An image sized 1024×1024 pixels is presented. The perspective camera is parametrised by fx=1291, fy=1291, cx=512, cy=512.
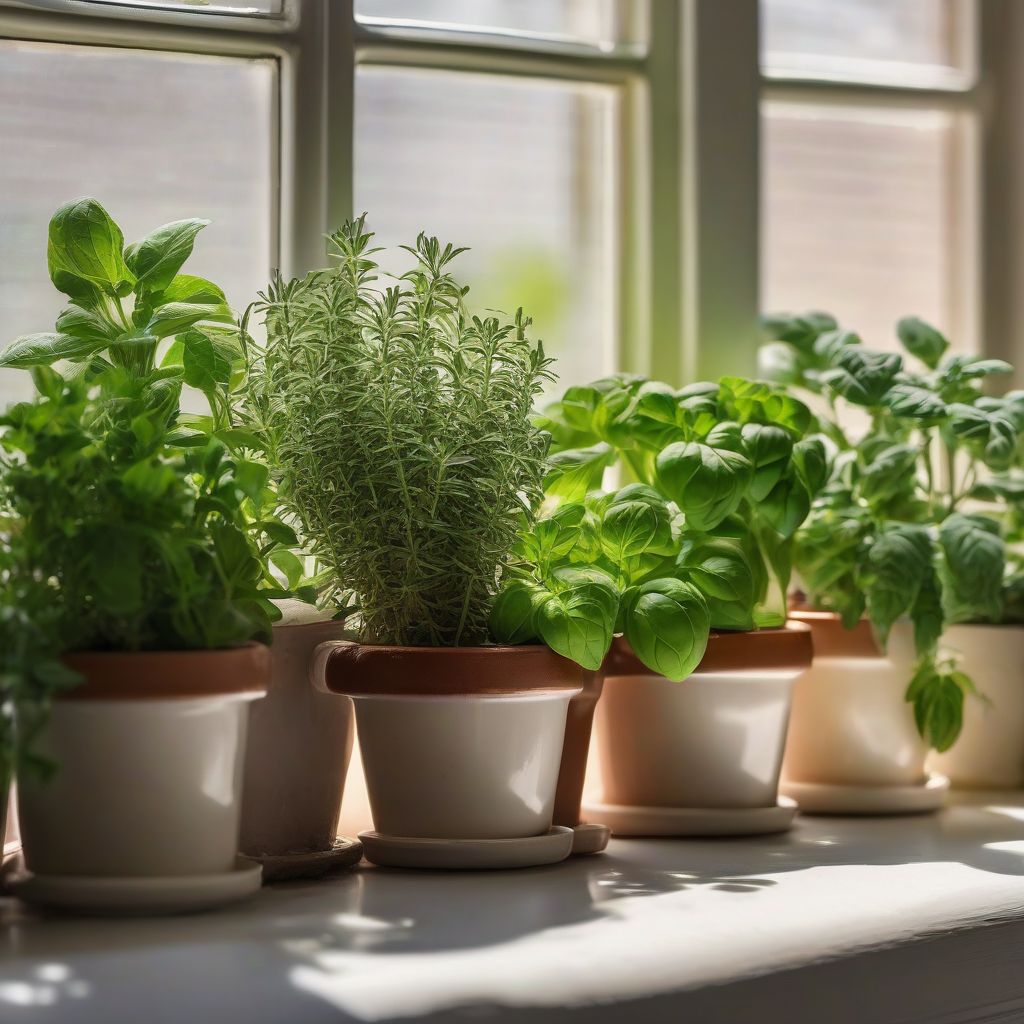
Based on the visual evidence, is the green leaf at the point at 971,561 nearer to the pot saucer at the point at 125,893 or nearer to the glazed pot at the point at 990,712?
the glazed pot at the point at 990,712

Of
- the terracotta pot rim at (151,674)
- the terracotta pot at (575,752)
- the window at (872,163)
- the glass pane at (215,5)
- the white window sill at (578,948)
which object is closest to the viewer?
the white window sill at (578,948)

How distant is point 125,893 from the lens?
0.80 meters

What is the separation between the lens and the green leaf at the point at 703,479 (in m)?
1.07

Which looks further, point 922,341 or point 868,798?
point 922,341

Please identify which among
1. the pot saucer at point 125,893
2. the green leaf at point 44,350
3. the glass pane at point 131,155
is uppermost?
the glass pane at point 131,155

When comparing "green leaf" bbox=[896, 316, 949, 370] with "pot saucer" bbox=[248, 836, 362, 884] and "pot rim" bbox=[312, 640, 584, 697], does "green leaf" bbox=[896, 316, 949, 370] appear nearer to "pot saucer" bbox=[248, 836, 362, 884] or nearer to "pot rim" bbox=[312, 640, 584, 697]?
"pot rim" bbox=[312, 640, 584, 697]

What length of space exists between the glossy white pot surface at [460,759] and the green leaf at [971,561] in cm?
45

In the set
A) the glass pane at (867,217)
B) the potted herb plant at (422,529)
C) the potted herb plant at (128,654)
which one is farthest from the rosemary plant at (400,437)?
the glass pane at (867,217)

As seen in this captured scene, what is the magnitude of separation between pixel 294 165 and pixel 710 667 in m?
0.60

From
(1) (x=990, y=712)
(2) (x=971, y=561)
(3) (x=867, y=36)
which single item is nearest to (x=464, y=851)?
(2) (x=971, y=561)

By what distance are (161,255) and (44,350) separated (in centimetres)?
11

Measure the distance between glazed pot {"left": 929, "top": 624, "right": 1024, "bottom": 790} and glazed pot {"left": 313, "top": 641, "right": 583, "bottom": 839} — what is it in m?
0.56

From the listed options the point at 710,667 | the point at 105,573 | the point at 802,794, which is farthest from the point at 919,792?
the point at 105,573

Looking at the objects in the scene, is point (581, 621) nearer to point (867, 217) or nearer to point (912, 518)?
point (912, 518)
